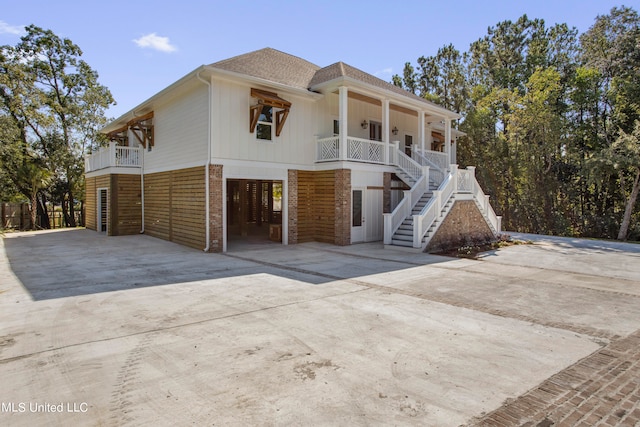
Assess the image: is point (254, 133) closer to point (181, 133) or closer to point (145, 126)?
point (181, 133)

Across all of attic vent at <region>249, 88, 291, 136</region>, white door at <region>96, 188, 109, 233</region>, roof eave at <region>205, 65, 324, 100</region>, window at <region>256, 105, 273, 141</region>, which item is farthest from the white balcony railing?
white door at <region>96, 188, 109, 233</region>

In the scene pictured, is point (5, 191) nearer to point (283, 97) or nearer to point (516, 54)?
point (283, 97)

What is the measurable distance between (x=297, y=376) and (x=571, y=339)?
364 cm

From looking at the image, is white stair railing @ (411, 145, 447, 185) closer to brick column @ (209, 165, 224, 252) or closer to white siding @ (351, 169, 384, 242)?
white siding @ (351, 169, 384, 242)

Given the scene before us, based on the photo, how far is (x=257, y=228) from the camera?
1973cm

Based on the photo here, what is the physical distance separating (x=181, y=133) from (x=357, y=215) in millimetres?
7290

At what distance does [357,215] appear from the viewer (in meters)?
14.3

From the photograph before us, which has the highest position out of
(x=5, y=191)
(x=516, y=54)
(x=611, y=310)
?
(x=516, y=54)

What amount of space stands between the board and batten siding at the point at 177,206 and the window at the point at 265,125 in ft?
8.00

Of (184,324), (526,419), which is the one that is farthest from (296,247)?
(526,419)

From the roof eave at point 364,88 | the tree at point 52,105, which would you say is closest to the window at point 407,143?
the roof eave at point 364,88

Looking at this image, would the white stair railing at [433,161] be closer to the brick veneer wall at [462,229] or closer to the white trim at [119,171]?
the brick veneer wall at [462,229]

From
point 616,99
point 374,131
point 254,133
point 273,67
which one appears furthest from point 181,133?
point 616,99

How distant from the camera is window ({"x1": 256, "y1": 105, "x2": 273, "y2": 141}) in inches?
509
